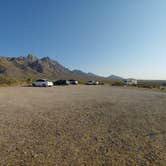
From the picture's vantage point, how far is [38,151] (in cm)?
526

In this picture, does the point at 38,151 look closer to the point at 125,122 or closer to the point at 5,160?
the point at 5,160

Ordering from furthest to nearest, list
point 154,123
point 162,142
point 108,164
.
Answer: point 154,123 < point 162,142 < point 108,164

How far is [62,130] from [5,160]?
2.86 metres

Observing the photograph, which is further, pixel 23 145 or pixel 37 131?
pixel 37 131

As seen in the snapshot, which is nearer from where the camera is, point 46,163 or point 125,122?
point 46,163

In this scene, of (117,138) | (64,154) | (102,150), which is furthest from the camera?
(117,138)

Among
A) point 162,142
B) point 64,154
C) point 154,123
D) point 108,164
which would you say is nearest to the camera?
point 108,164

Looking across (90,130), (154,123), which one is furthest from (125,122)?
(90,130)

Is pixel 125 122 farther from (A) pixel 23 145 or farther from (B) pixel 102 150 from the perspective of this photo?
(A) pixel 23 145

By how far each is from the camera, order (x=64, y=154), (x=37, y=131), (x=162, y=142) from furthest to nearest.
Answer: (x=37, y=131)
(x=162, y=142)
(x=64, y=154)

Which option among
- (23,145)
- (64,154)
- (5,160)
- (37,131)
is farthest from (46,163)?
(37,131)

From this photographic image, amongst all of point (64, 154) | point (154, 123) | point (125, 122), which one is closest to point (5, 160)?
point (64, 154)

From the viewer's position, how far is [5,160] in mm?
4684

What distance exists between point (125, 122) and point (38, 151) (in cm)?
496
